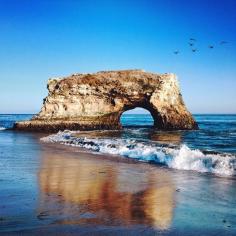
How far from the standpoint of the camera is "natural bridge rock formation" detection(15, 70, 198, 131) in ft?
153

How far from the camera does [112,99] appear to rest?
4831 centimetres

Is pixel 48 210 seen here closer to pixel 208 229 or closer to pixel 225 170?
pixel 208 229

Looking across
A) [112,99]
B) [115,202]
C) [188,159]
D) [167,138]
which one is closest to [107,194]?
[115,202]

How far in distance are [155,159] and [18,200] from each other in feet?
28.8

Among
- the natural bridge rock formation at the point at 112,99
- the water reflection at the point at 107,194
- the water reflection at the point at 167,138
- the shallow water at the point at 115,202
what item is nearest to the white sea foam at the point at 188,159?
the shallow water at the point at 115,202

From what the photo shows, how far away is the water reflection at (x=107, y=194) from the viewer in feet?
19.2

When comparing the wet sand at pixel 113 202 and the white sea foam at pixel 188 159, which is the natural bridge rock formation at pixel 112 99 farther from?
the wet sand at pixel 113 202

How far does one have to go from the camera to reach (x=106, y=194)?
785cm

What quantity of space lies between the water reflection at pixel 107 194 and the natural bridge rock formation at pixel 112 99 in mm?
34548

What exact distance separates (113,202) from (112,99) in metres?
41.4

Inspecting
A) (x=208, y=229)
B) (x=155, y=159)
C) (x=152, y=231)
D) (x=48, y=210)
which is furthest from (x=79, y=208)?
(x=155, y=159)

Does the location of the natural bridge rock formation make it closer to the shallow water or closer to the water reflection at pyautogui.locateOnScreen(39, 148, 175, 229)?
the water reflection at pyautogui.locateOnScreen(39, 148, 175, 229)

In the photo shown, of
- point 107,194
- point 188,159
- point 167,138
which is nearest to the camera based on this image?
point 107,194

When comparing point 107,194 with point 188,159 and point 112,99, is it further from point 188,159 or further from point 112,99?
point 112,99
